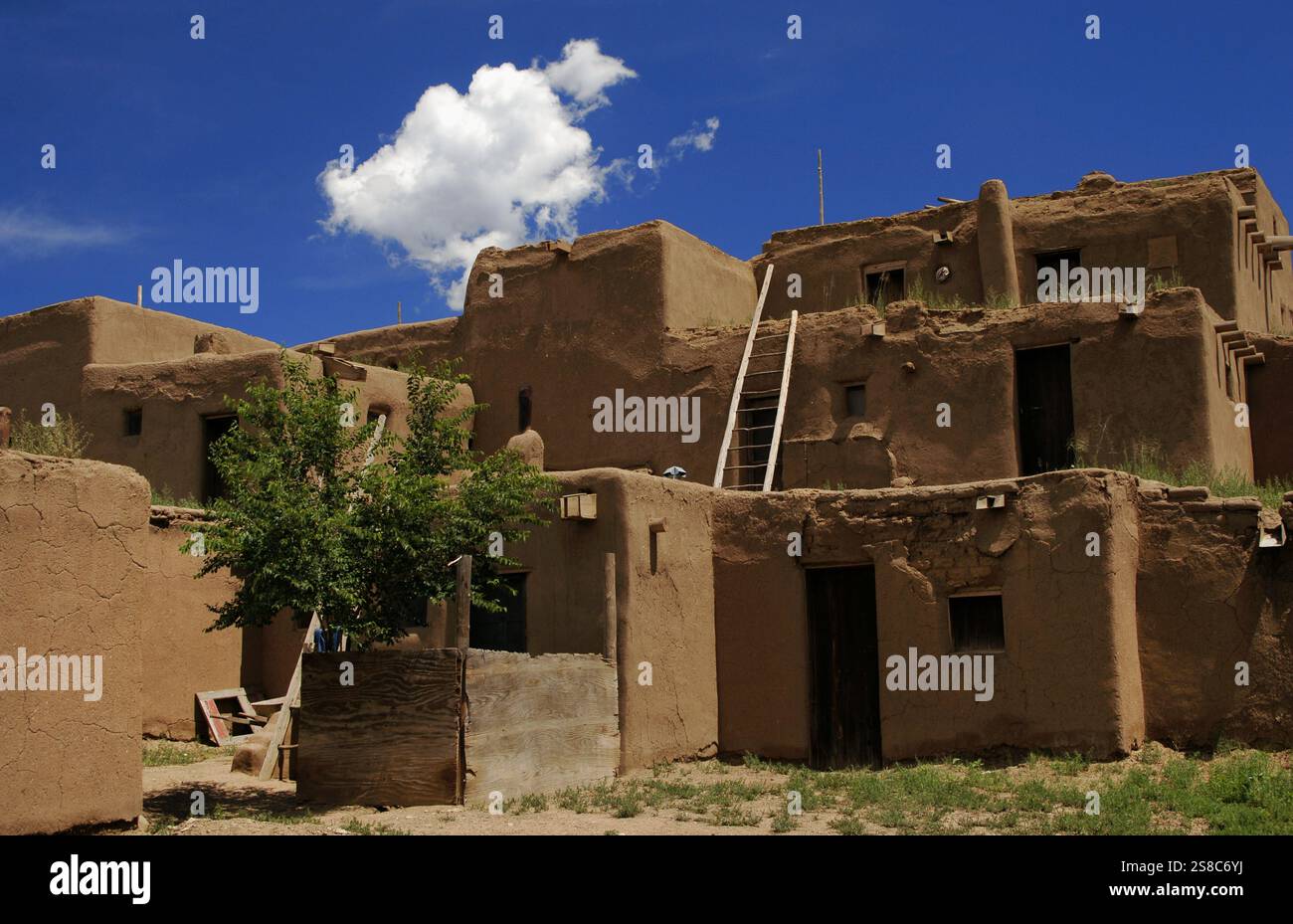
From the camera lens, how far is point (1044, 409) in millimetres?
17297

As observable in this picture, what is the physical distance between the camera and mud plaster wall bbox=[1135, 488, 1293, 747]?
13.4 m

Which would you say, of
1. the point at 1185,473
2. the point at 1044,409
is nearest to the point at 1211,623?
the point at 1185,473

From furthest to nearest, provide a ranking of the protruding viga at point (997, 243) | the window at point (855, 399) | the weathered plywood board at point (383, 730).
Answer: the protruding viga at point (997, 243)
the window at point (855, 399)
the weathered plywood board at point (383, 730)

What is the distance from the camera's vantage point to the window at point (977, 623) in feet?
46.8

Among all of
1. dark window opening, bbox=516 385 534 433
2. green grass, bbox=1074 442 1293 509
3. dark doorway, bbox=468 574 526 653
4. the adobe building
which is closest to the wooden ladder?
the adobe building

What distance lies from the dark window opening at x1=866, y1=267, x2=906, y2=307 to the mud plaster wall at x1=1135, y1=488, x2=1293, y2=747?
25.2ft

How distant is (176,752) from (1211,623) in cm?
1139

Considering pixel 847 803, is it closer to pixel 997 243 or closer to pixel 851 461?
pixel 851 461

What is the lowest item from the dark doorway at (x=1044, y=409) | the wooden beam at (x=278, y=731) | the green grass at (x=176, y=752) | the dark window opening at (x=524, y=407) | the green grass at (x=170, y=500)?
the green grass at (x=176, y=752)

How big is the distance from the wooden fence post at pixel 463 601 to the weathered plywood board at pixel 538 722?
0.49ft

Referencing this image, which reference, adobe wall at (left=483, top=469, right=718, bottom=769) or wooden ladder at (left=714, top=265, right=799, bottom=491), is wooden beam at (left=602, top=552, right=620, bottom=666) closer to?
adobe wall at (left=483, top=469, right=718, bottom=769)

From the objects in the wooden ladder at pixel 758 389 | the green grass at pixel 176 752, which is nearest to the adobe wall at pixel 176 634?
the green grass at pixel 176 752

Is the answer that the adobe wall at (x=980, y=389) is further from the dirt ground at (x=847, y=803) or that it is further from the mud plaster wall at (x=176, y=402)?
the mud plaster wall at (x=176, y=402)
